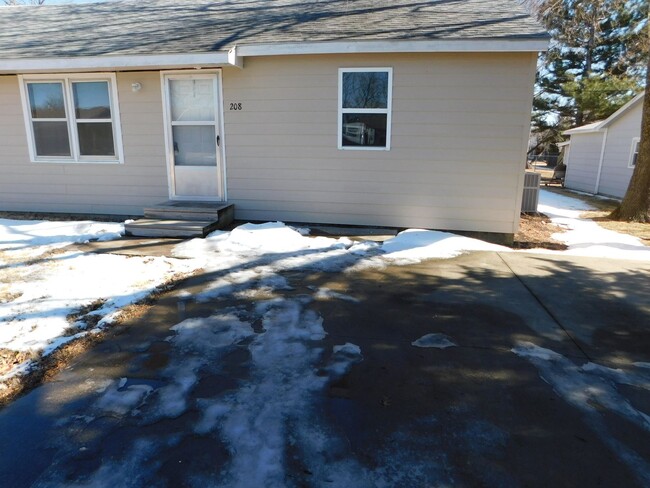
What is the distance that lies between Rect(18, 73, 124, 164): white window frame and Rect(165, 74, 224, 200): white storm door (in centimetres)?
96

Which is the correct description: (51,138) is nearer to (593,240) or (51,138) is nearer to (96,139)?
(96,139)

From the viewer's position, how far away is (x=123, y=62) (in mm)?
6496

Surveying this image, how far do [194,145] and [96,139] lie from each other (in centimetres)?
183

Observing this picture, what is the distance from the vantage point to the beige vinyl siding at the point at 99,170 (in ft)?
23.8

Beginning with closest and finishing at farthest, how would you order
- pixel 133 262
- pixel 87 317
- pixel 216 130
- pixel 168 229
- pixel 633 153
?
1. pixel 87 317
2. pixel 133 262
3. pixel 168 229
4. pixel 216 130
5. pixel 633 153

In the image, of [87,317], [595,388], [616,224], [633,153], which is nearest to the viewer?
[595,388]

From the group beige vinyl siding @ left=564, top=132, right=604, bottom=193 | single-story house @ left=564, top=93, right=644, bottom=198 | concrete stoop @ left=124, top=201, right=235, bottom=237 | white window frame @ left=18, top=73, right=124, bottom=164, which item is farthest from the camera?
beige vinyl siding @ left=564, top=132, right=604, bottom=193

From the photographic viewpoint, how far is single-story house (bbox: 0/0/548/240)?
6395 millimetres

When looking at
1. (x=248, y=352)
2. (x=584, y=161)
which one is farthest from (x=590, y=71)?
(x=248, y=352)

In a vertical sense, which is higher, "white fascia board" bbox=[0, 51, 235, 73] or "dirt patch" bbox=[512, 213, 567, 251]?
"white fascia board" bbox=[0, 51, 235, 73]

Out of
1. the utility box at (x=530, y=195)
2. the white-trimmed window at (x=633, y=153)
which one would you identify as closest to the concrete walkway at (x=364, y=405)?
the utility box at (x=530, y=195)

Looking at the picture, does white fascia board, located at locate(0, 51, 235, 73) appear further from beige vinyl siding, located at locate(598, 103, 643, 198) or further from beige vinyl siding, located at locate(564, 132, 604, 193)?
beige vinyl siding, located at locate(564, 132, 604, 193)

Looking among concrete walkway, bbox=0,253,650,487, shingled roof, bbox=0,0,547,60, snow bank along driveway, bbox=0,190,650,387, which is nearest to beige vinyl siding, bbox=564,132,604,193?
snow bank along driveway, bbox=0,190,650,387

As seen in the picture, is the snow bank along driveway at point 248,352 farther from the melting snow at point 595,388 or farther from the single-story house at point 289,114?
the single-story house at point 289,114
